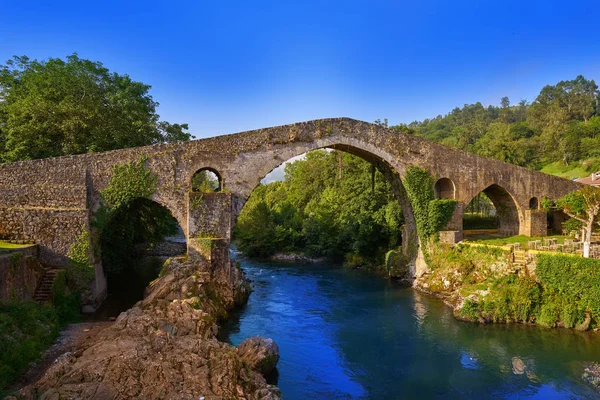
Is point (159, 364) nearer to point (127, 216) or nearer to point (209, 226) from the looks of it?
point (209, 226)

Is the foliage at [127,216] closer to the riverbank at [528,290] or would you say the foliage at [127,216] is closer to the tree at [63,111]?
the tree at [63,111]

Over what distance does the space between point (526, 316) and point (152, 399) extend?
12.9m

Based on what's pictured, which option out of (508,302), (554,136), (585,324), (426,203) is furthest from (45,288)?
(554,136)

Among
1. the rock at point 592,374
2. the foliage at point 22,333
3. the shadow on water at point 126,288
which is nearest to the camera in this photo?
the foliage at point 22,333

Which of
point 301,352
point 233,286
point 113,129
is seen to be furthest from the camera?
point 113,129

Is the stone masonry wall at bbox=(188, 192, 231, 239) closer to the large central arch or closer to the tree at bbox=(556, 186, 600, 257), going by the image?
the large central arch

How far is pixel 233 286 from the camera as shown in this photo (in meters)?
16.6

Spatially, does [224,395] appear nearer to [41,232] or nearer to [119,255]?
[41,232]

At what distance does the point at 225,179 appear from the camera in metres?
17.1

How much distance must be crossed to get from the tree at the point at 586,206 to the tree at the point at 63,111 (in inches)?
767

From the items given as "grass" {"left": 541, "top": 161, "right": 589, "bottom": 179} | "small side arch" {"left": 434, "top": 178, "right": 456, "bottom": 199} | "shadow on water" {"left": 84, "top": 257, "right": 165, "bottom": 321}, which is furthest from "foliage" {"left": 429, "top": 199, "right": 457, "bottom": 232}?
"grass" {"left": 541, "top": 161, "right": 589, "bottom": 179}

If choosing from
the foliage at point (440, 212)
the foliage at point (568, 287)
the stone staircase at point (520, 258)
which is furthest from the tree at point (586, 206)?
the foliage at point (440, 212)

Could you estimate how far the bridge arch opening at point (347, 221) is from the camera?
24344 millimetres

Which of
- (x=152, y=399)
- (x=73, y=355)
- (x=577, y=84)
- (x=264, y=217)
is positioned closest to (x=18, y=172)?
(x=73, y=355)
